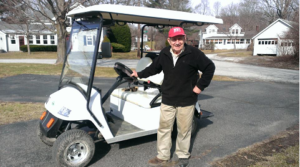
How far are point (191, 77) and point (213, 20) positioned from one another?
4.82 feet

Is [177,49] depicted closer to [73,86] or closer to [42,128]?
[73,86]

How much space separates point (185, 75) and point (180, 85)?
0.14 meters

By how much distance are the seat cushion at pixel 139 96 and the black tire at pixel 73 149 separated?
3.16 ft

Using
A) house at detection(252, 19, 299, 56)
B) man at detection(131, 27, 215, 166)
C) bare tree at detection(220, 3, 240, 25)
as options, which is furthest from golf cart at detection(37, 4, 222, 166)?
bare tree at detection(220, 3, 240, 25)

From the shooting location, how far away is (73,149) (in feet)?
9.82

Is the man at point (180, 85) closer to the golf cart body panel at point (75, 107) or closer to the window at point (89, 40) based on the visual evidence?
the golf cart body panel at point (75, 107)

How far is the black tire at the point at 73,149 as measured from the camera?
2887 millimetres

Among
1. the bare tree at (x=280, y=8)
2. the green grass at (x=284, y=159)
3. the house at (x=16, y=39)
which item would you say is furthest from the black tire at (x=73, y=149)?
the bare tree at (x=280, y=8)

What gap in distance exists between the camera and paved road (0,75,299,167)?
343 cm

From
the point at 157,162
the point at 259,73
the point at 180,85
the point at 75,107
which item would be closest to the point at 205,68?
the point at 180,85

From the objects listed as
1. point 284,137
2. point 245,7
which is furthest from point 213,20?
point 245,7

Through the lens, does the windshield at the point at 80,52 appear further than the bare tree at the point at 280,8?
No

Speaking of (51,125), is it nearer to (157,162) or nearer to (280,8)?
(157,162)

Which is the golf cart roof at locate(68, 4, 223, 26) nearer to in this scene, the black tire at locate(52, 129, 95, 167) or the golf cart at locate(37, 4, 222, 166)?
the golf cart at locate(37, 4, 222, 166)
